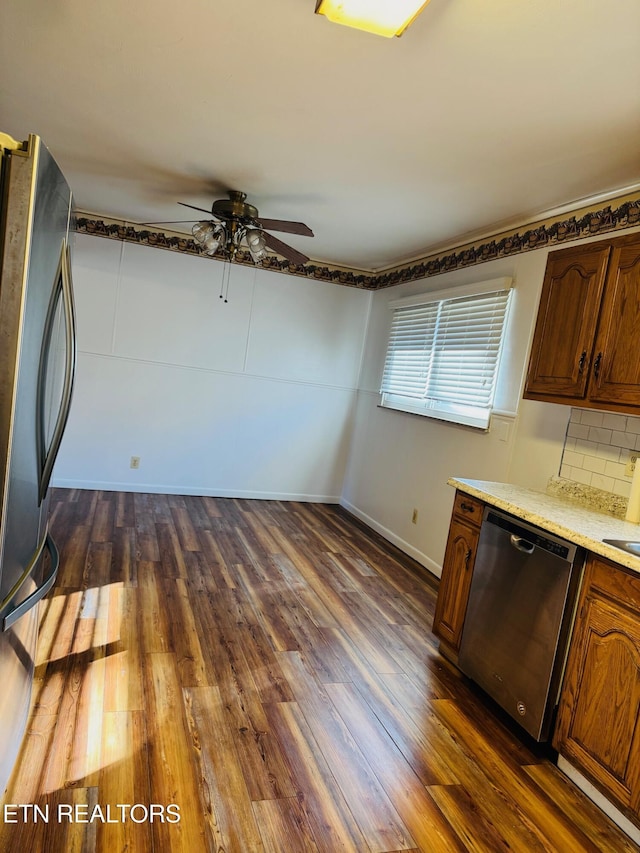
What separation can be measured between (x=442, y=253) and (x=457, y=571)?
9.19ft

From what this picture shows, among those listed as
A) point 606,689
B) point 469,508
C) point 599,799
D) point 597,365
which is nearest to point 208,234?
point 469,508

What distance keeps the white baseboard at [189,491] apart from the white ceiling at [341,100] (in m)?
2.82

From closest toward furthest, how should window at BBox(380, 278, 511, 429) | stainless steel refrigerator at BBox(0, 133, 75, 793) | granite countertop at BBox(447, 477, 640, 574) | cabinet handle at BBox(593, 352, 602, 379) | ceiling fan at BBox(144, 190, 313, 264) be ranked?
stainless steel refrigerator at BBox(0, 133, 75, 793) → granite countertop at BBox(447, 477, 640, 574) → cabinet handle at BBox(593, 352, 602, 379) → ceiling fan at BBox(144, 190, 313, 264) → window at BBox(380, 278, 511, 429)

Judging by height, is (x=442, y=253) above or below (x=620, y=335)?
above

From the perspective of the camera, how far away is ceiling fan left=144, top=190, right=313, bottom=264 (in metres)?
3.58

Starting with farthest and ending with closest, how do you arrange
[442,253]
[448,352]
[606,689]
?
[442,253]
[448,352]
[606,689]

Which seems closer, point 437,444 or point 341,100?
point 341,100

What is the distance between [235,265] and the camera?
5645 millimetres

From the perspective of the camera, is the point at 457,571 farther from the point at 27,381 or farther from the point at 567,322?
the point at 27,381

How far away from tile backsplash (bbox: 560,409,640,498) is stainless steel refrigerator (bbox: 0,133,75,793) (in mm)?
2441

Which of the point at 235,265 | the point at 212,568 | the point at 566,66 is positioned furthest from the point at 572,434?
the point at 235,265

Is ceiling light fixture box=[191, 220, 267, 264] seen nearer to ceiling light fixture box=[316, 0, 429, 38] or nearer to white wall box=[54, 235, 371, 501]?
white wall box=[54, 235, 371, 501]

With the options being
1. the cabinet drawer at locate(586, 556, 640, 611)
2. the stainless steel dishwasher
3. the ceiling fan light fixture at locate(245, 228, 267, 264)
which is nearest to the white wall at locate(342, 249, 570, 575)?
the stainless steel dishwasher

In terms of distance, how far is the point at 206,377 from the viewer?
5.68m
